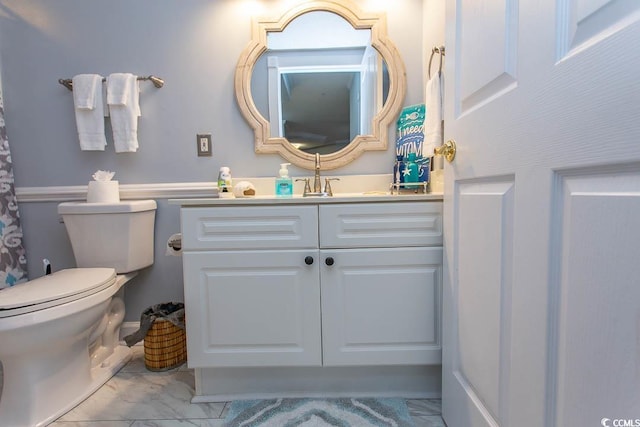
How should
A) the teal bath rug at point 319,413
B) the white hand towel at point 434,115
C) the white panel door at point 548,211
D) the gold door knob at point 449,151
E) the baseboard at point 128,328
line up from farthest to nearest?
the baseboard at point 128,328 < the white hand towel at point 434,115 < the teal bath rug at point 319,413 < the gold door knob at point 449,151 < the white panel door at point 548,211

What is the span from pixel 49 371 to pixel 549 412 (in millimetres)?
1539

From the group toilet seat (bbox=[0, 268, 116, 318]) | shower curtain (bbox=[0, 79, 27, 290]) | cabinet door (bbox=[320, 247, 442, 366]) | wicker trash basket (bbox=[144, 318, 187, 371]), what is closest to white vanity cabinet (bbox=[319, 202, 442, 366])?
cabinet door (bbox=[320, 247, 442, 366])

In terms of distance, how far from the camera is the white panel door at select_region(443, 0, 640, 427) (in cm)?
43

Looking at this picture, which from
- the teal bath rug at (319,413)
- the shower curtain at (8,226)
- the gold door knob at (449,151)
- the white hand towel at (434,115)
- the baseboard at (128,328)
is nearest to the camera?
the gold door knob at (449,151)

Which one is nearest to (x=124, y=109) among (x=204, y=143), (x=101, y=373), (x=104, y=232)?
(x=204, y=143)

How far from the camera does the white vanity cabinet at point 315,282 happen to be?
1128 millimetres

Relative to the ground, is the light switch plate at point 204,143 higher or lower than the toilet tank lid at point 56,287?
higher

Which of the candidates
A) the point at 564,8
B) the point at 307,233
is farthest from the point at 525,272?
the point at 307,233

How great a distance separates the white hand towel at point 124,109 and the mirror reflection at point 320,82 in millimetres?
596

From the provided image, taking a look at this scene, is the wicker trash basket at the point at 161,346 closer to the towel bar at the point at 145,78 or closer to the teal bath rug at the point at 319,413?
the teal bath rug at the point at 319,413

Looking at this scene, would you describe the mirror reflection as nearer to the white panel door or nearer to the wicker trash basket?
the white panel door

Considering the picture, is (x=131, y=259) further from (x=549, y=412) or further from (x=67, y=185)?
(x=549, y=412)

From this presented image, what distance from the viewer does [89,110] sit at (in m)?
1.52

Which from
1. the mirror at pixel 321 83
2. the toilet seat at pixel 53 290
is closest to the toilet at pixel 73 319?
the toilet seat at pixel 53 290
